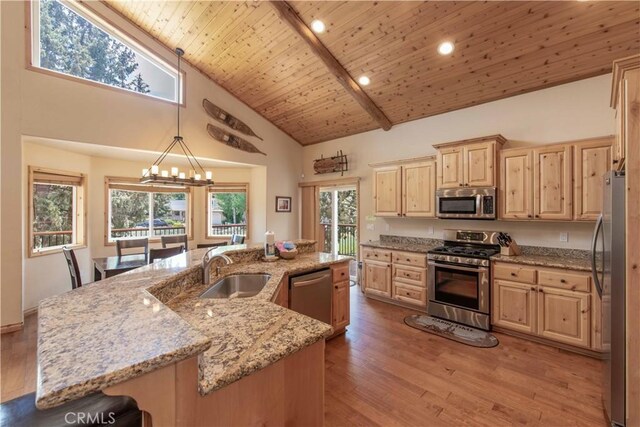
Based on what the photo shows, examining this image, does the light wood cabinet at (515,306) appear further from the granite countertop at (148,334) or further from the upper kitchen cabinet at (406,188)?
the granite countertop at (148,334)

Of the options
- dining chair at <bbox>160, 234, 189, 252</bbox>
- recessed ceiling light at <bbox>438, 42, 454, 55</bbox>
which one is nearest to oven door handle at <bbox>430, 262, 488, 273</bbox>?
recessed ceiling light at <bbox>438, 42, 454, 55</bbox>

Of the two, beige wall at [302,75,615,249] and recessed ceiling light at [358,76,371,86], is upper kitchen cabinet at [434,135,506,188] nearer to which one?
beige wall at [302,75,615,249]

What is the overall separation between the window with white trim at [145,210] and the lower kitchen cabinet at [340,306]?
404cm

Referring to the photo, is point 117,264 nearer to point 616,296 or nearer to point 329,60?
point 329,60

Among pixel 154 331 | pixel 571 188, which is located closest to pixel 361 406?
pixel 154 331

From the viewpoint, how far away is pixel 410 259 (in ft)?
13.1

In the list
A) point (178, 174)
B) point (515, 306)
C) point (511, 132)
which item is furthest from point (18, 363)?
point (511, 132)

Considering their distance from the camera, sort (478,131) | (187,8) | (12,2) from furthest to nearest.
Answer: (478,131)
(187,8)
(12,2)

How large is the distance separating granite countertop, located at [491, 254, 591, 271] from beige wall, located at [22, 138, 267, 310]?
4.40 m

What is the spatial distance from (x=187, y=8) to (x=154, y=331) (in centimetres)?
443

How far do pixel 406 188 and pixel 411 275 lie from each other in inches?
53.1

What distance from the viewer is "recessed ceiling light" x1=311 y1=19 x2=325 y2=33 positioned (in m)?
3.33

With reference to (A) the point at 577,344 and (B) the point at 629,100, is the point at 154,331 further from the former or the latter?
(A) the point at 577,344

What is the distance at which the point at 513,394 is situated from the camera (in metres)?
2.21
